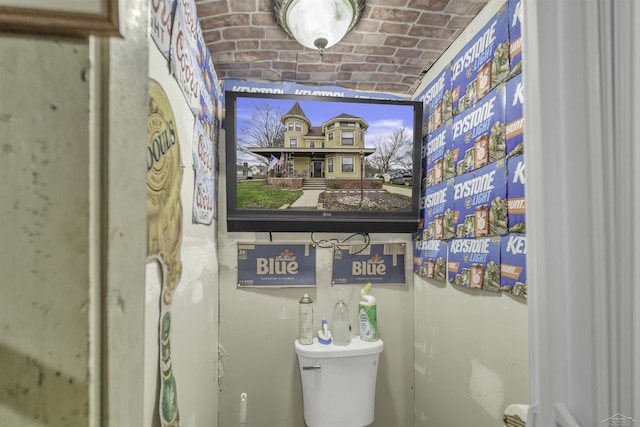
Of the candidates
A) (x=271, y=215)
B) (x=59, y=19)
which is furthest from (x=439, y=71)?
(x=59, y=19)

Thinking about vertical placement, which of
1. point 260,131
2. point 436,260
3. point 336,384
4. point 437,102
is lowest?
point 336,384

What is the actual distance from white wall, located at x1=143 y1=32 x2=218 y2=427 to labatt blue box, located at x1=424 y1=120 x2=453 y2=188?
1.11 meters

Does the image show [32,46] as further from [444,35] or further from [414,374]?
[414,374]

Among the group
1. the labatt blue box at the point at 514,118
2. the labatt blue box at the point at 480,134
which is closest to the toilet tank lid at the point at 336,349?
the labatt blue box at the point at 480,134

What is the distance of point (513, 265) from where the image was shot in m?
1.04

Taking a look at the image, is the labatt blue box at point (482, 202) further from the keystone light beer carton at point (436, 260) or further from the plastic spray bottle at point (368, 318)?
the plastic spray bottle at point (368, 318)

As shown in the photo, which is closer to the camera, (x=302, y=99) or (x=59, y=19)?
(x=59, y=19)

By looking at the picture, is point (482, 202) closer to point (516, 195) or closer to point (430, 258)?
point (516, 195)

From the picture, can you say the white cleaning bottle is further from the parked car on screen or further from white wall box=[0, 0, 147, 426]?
white wall box=[0, 0, 147, 426]

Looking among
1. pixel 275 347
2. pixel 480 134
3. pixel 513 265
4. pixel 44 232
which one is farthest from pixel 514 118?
pixel 275 347

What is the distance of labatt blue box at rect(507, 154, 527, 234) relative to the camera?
994 mm

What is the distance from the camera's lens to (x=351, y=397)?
1637 mm

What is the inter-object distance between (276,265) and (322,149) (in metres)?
0.70

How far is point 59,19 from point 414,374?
207cm
